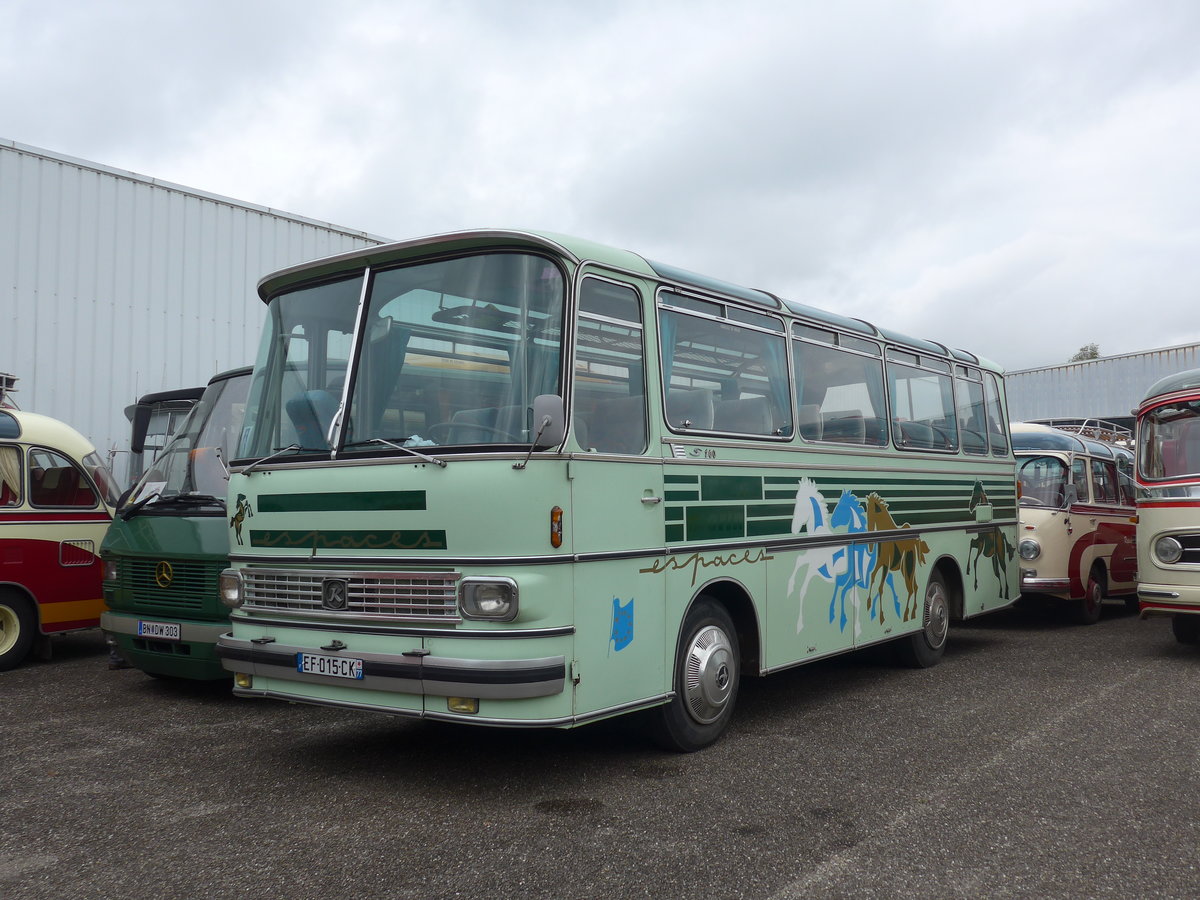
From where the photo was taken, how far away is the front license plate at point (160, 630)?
25.3 ft

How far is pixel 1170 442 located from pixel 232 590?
8541 millimetres

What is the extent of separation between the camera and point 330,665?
5.54 m

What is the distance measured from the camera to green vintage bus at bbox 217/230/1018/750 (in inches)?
203

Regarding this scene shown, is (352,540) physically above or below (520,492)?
below

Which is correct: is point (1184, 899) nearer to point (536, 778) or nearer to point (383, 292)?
point (536, 778)

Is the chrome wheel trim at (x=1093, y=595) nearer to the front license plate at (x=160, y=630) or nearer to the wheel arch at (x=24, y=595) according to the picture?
the front license plate at (x=160, y=630)

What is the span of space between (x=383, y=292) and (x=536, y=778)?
2799 mm

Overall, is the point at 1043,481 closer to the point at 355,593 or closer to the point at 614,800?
the point at 614,800

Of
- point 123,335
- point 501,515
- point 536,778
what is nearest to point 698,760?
point 536,778

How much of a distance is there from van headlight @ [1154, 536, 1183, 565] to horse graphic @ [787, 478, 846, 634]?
3.88 meters

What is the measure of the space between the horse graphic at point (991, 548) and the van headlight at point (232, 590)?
22.3 feet

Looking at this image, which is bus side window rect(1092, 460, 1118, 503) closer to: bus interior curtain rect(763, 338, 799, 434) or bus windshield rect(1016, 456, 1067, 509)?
bus windshield rect(1016, 456, 1067, 509)

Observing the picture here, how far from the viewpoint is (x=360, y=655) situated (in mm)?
5418

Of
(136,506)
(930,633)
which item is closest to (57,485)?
(136,506)
